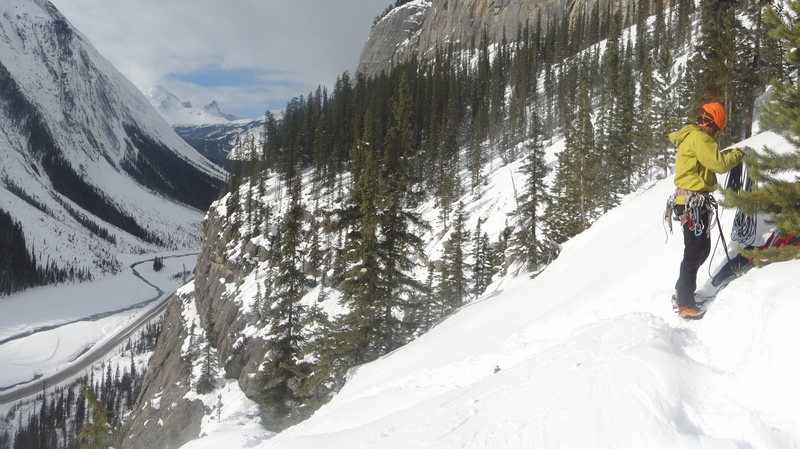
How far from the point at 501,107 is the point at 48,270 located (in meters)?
142

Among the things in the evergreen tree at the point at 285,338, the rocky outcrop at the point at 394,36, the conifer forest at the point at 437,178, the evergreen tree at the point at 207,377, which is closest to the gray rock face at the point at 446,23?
the rocky outcrop at the point at 394,36

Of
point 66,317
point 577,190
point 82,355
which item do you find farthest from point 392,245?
point 66,317

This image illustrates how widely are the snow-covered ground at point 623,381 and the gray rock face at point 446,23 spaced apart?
10219 centimetres

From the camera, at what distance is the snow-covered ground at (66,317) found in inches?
3620

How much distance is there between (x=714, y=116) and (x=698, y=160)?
1.79 feet

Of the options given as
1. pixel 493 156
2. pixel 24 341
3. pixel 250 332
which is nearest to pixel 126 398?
pixel 24 341

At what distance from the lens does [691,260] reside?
5594 millimetres

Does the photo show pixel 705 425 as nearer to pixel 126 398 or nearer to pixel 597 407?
pixel 597 407

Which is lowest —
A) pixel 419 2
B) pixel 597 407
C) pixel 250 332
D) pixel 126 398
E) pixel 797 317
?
pixel 126 398

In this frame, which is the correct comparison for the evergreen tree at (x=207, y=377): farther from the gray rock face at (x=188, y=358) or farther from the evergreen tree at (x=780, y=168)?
the evergreen tree at (x=780, y=168)

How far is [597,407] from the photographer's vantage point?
3.93 m

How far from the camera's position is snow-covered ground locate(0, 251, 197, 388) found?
302 ft

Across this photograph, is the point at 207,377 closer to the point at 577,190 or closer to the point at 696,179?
the point at 577,190

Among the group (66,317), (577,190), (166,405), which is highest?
(577,190)
